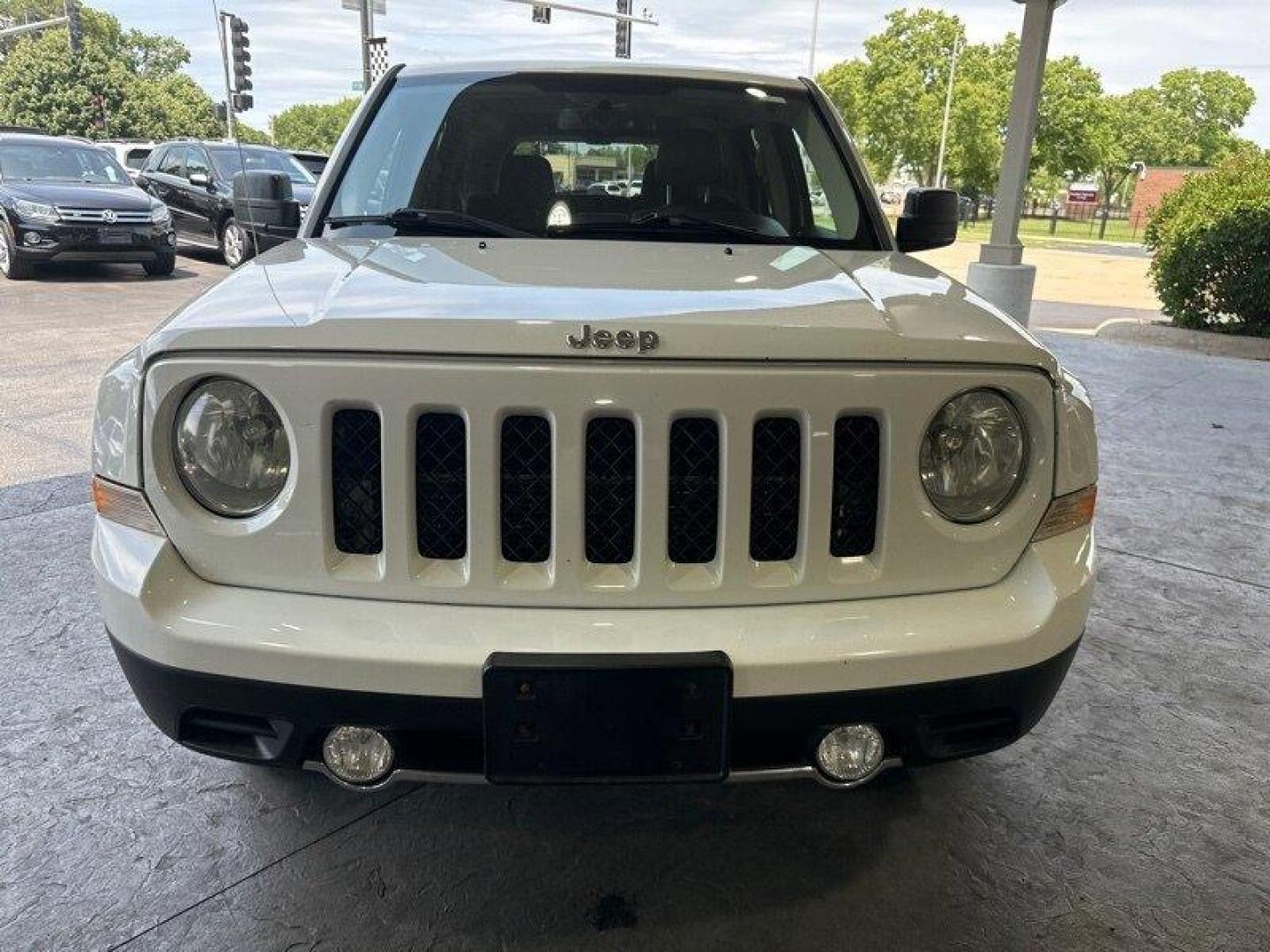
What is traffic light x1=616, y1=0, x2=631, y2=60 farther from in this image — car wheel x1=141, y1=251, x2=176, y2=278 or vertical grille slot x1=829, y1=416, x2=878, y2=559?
vertical grille slot x1=829, y1=416, x2=878, y2=559

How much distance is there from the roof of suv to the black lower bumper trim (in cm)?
208

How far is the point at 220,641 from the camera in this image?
1634mm

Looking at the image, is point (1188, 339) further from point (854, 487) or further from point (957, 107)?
point (957, 107)

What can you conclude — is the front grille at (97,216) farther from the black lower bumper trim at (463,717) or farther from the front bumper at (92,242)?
the black lower bumper trim at (463,717)

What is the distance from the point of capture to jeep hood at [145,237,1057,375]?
164 cm

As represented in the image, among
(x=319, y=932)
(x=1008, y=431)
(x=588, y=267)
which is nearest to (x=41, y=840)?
(x=319, y=932)

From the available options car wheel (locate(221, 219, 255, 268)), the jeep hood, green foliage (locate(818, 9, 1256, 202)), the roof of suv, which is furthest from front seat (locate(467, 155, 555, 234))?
green foliage (locate(818, 9, 1256, 202))

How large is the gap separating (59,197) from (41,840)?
34.8 ft

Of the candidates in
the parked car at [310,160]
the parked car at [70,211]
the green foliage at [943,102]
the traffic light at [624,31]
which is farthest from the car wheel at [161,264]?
the green foliage at [943,102]

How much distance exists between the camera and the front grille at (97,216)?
10781 mm

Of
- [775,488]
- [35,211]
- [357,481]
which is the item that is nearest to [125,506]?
[357,481]

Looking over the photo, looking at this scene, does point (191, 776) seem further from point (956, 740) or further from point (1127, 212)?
point (1127, 212)

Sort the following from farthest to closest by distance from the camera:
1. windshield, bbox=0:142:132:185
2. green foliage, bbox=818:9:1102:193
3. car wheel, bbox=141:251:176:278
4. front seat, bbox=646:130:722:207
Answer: green foliage, bbox=818:9:1102:193 → car wheel, bbox=141:251:176:278 → windshield, bbox=0:142:132:185 → front seat, bbox=646:130:722:207

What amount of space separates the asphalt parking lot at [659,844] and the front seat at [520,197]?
1503 millimetres
